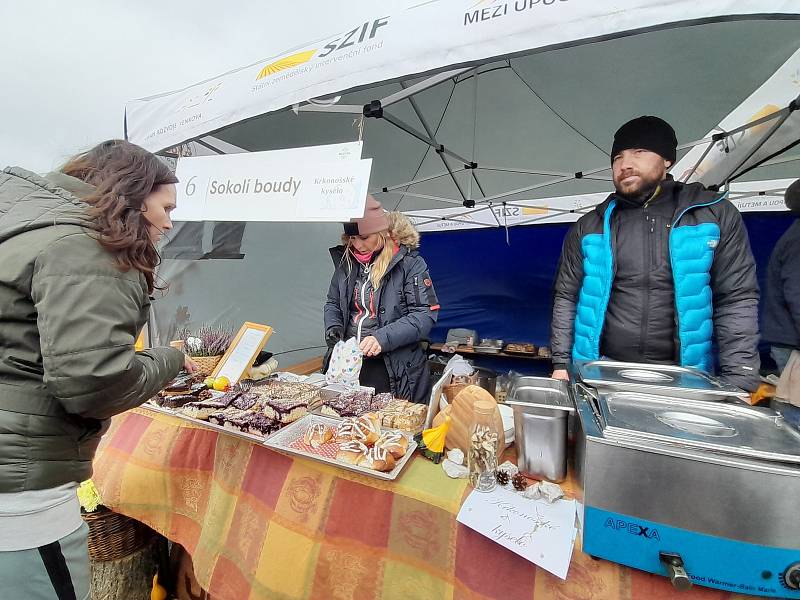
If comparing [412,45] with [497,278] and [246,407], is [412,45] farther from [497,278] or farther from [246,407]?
[497,278]

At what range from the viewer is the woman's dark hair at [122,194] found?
853mm

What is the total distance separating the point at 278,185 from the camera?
1.54 m

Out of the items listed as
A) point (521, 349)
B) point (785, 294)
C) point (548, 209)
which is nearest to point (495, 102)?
point (548, 209)

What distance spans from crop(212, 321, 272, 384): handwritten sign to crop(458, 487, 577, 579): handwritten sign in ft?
4.17

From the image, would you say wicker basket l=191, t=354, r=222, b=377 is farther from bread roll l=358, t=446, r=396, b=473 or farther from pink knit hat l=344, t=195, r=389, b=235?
bread roll l=358, t=446, r=396, b=473

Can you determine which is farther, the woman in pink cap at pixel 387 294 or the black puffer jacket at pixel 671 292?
the woman in pink cap at pixel 387 294

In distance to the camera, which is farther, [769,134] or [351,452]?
[769,134]

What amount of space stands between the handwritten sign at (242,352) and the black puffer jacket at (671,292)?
4.76 feet

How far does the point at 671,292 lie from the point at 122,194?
198 centimetres

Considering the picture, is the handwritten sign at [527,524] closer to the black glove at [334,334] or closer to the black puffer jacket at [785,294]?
the black glove at [334,334]

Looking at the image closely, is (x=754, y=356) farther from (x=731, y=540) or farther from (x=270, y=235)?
(x=270, y=235)

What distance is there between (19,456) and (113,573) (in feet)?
4.40

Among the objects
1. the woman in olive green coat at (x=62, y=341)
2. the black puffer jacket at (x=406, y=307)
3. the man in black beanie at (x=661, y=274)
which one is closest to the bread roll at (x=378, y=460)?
the woman in olive green coat at (x=62, y=341)

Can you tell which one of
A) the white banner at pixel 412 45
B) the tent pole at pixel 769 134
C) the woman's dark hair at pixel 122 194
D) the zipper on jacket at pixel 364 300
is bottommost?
the zipper on jacket at pixel 364 300
